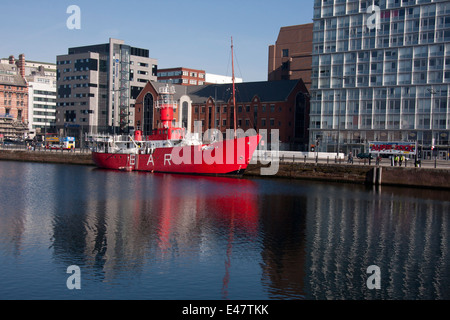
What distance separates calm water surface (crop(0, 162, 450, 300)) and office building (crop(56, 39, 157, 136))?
306 feet

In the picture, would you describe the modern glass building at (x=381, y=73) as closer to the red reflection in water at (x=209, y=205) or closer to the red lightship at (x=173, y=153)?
the red lightship at (x=173, y=153)

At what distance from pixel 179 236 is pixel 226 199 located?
53.2ft

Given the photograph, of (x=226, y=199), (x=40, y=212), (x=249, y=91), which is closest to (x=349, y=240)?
(x=226, y=199)

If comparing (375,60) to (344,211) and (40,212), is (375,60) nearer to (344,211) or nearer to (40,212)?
(344,211)

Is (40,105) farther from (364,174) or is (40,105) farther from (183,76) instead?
(364,174)

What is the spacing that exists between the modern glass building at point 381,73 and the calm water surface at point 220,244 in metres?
47.0

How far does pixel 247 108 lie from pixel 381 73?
113ft

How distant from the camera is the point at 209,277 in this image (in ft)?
71.3

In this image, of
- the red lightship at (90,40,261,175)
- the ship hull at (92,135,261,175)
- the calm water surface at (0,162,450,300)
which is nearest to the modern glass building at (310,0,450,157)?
the ship hull at (92,135,261,175)

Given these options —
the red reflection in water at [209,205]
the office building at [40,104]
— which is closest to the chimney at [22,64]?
the office building at [40,104]

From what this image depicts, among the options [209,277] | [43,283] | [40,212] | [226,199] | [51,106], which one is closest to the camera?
[43,283]

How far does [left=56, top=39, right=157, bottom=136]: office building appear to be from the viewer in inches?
5423

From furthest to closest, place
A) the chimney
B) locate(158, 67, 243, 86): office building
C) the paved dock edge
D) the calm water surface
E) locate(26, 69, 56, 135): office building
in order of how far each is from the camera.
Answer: locate(158, 67, 243, 86): office building → the chimney → locate(26, 69, 56, 135): office building → the paved dock edge → the calm water surface

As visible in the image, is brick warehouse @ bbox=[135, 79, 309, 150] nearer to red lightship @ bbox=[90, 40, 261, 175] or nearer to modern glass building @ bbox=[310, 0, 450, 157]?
modern glass building @ bbox=[310, 0, 450, 157]
